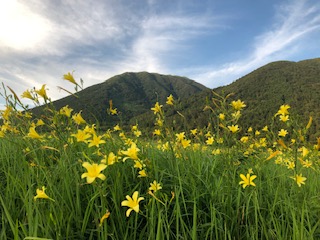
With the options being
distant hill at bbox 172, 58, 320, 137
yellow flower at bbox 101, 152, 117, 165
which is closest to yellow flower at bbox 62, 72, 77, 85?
yellow flower at bbox 101, 152, 117, 165

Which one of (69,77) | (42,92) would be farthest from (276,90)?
(42,92)

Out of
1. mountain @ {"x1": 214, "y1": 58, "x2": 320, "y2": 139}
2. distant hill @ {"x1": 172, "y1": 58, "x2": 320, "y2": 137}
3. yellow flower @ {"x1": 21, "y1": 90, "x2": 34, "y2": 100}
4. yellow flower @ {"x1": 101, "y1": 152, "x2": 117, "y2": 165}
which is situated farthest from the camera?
distant hill @ {"x1": 172, "y1": 58, "x2": 320, "y2": 137}

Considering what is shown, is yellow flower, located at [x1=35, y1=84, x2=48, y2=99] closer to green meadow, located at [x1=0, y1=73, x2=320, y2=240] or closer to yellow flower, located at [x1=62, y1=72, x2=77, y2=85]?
green meadow, located at [x1=0, y1=73, x2=320, y2=240]

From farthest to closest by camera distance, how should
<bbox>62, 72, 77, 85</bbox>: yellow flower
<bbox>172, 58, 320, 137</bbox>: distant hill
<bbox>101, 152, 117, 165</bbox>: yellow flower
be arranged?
1. <bbox>172, 58, 320, 137</bbox>: distant hill
2. <bbox>62, 72, 77, 85</bbox>: yellow flower
3. <bbox>101, 152, 117, 165</bbox>: yellow flower

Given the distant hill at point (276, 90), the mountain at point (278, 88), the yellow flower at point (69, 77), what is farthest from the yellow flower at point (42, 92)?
the mountain at point (278, 88)

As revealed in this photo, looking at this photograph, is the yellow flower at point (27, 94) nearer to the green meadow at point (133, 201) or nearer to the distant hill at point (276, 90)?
Result: the green meadow at point (133, 201)

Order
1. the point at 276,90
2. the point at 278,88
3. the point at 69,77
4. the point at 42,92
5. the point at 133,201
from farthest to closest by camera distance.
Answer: the point at 278,88, the point at 276,90, the point at 69,77, the point at 42,92, the point at 133,201

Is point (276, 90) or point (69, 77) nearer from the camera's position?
point (69, 77)

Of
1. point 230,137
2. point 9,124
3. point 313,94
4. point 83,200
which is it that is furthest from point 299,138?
point 313,94

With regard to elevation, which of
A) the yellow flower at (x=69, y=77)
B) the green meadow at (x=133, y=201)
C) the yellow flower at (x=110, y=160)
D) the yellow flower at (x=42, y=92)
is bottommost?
the green meadow at (x=133, y=201)

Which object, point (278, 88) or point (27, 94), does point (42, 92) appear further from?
point (278, 88)

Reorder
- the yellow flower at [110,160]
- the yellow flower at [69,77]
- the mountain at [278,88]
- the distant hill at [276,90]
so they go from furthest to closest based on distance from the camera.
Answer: the distant hill at [276,90], the mountain at [278,88], the yellow flower at [69,77], the yellow flower at [110,160]

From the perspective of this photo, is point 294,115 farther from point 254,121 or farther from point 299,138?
point 254,121

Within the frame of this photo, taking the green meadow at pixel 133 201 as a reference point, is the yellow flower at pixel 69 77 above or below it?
above
